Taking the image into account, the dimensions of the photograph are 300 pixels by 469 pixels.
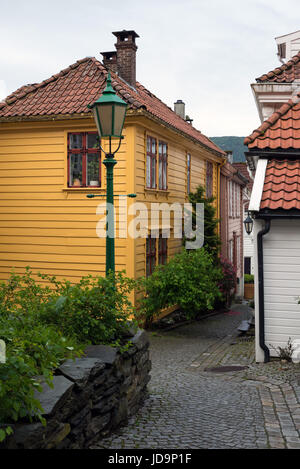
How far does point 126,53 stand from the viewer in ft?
54.3

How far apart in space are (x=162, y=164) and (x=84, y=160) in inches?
123

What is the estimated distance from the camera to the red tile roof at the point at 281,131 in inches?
407

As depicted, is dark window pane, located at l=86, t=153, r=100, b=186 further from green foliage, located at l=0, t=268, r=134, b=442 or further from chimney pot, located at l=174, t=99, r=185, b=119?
chimney pot, located at l=174, t=99, r=185, b=119

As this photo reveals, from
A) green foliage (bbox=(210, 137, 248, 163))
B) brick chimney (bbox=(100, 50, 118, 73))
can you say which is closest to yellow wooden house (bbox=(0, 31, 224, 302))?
brick chimney (bbox=(100, 50, 118, 73))

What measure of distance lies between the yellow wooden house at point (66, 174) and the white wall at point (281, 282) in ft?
15.3

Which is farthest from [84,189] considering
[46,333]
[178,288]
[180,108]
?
[180,108]

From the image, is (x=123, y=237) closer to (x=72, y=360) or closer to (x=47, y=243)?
(x=47, y=243)

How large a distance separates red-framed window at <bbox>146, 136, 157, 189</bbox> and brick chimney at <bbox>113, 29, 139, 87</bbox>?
2.72 metres

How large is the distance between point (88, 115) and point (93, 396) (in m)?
9.67

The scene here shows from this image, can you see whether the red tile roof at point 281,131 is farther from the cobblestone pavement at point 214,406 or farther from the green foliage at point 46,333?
the green foliage at point 46,333

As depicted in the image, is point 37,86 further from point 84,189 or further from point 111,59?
point 84,189

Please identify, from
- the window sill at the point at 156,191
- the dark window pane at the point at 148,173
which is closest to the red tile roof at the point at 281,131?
the window sill at the point at 156,191

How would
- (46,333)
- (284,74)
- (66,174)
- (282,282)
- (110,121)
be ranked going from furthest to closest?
(66,174) < (284,74) < (282,282) < (110,121) < (46,333)
